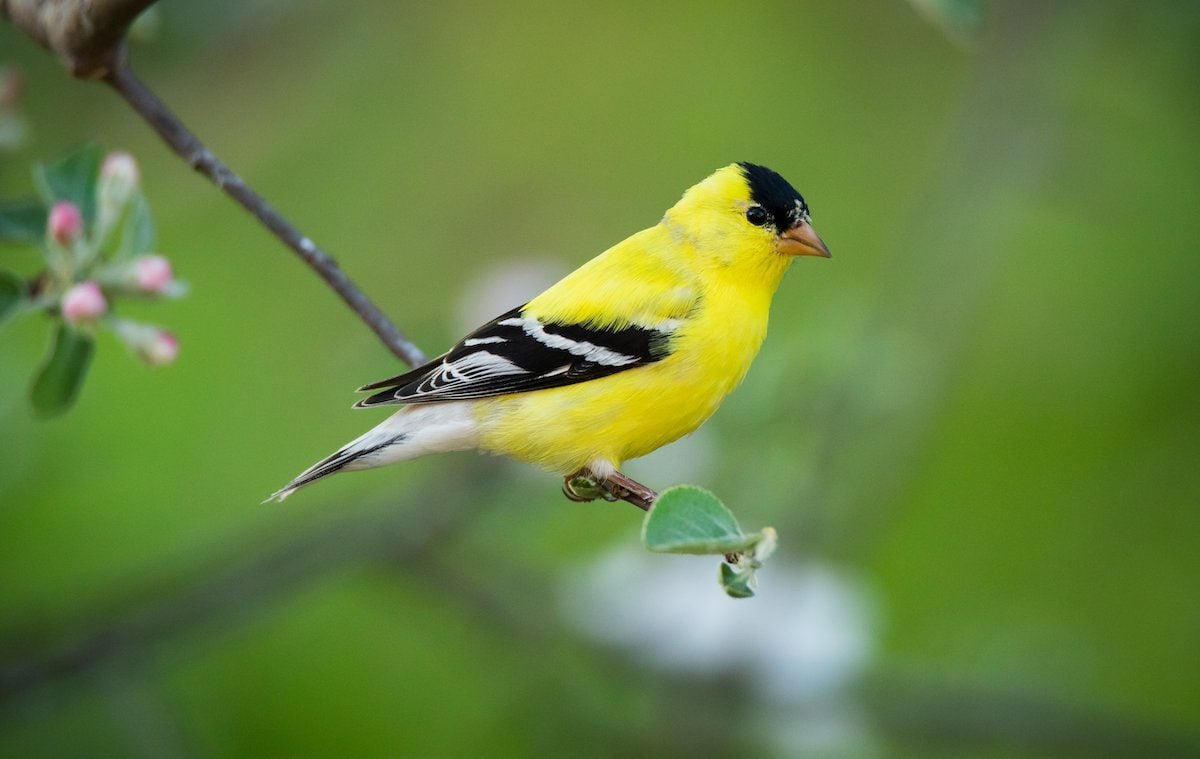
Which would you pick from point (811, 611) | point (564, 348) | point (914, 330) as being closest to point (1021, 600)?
point (914, 330)

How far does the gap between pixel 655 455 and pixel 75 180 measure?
1609 mm

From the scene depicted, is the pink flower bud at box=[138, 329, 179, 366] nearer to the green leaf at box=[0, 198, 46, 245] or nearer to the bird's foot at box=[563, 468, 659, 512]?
the green leaf at box=[0, 198, 46, 245]

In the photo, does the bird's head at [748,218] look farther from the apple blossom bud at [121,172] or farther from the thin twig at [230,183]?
the apple blossom bud at [121,172]

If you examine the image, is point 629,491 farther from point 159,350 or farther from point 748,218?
point 159,350

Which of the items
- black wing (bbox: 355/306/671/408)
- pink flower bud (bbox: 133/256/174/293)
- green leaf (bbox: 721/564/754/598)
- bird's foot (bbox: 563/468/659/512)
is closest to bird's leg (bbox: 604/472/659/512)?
bird's foot (bbox: 563/468/659/512)

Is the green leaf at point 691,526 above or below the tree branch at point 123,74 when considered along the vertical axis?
below

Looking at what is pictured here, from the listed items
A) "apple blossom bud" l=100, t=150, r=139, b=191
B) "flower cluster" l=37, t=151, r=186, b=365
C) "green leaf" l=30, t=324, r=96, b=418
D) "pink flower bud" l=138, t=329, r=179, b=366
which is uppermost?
"apple blossom bud" l=100, t=150, r=139, b=191

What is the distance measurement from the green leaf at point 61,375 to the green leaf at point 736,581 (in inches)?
32.4

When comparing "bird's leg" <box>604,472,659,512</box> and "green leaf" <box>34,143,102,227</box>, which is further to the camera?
"bird's leg" <box>604,472,659,512</box>

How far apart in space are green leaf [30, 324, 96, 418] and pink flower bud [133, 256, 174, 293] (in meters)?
0.09

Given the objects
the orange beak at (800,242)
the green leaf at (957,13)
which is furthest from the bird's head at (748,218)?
the green leaf at (957,13)

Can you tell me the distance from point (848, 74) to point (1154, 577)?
83.2 inches

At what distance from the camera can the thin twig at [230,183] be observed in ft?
4.28

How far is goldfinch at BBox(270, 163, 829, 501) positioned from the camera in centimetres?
176
